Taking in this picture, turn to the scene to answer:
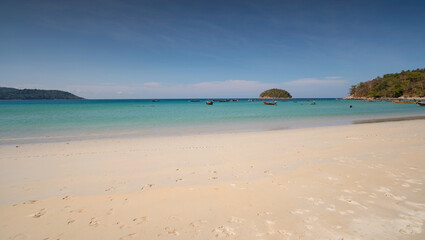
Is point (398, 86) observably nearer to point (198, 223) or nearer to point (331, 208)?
point (331, 208)

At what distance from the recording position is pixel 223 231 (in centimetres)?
366

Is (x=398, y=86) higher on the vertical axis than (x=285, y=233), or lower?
higher

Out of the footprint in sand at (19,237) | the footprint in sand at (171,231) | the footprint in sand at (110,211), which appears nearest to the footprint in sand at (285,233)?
the footprint in sand at (171,231)

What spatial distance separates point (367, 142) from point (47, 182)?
14584mm

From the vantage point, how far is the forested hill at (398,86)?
4104 inches

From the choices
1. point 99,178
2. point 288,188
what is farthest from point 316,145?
point 99,178

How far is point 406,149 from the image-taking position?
931 centimetres

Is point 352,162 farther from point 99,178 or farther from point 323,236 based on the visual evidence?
point 99,178

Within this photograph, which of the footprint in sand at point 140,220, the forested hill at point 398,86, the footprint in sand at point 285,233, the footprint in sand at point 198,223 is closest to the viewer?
the footprint in sand at point 285,233

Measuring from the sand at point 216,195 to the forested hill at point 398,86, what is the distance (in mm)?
137233

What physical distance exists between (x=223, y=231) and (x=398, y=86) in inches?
6053

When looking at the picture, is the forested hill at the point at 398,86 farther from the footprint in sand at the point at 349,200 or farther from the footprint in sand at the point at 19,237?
the footprint in sand at the point at 19,237

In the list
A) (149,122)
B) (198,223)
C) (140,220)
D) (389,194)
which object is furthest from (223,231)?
(149,122)

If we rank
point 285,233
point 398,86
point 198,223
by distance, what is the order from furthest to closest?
point 398,86 < point 198,223 < point 285,233
